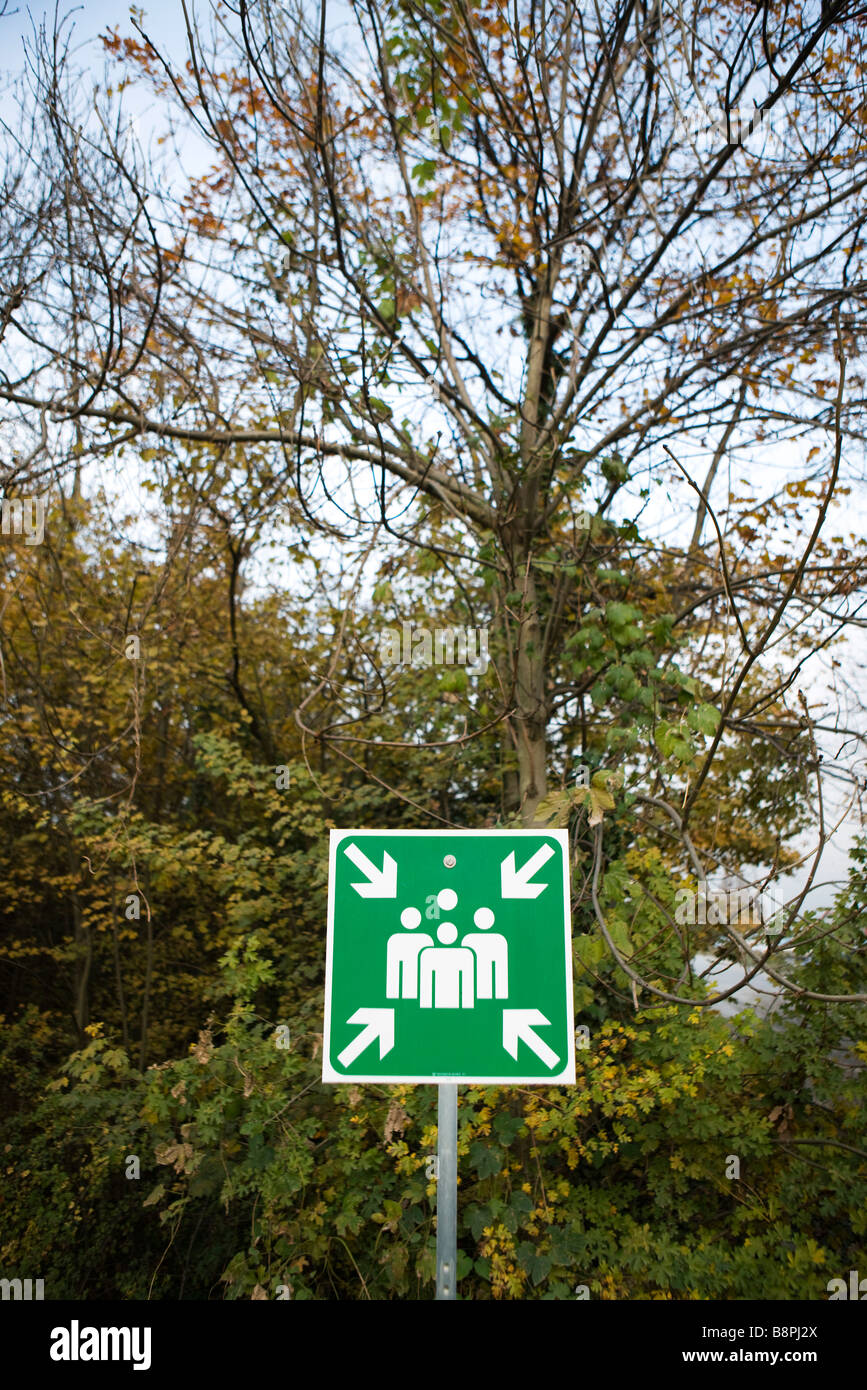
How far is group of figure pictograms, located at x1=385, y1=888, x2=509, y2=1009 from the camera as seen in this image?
1968 mm

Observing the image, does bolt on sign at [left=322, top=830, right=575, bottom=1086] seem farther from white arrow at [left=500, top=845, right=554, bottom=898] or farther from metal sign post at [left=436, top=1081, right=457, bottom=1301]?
metal sign post at [left=436, top=1081, right=457, bottom=1301]

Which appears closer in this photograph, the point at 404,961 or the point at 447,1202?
the point at 447,1202

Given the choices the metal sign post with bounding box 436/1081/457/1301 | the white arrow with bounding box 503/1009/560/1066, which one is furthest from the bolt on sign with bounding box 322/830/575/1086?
the metal sign post with bounding box 436/1081/457/1301

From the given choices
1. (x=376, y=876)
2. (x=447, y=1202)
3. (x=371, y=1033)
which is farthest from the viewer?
(x=376, y=876)

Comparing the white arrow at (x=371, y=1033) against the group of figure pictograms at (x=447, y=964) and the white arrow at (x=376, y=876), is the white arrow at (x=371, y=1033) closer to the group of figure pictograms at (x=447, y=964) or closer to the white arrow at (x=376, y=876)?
the group of figure pictograms at (x=447, y=964)

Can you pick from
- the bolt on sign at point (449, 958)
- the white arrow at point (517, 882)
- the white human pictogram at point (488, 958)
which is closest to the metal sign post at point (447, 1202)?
the bolt on sign at point (449, 958)

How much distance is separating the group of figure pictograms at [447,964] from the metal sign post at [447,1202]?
0.18 metres

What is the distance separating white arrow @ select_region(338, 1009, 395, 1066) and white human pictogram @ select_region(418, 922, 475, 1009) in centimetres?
8

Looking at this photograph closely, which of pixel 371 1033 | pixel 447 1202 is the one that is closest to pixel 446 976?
pixel 371 1033

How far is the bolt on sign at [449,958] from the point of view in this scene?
1.94 metres

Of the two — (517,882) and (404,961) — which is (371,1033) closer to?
(404,961)

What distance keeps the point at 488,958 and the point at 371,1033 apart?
297 millimetres

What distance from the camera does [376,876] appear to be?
6.81 ft
